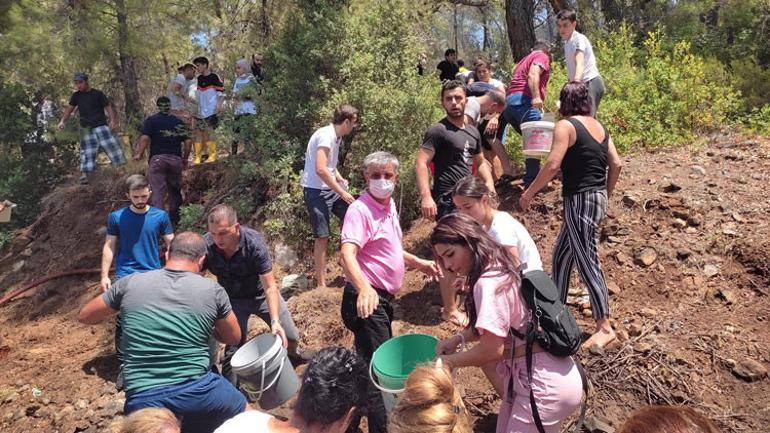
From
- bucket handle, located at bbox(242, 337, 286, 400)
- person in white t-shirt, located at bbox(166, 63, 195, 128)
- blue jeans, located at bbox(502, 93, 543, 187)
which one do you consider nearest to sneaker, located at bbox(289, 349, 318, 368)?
bucket handle, located at bbox(242, 337, 286, 400)

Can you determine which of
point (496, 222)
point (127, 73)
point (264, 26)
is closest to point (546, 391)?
point (496, 222)

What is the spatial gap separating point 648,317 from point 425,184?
6.55ft

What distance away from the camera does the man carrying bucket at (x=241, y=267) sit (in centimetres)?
354

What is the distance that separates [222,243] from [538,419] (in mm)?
2281

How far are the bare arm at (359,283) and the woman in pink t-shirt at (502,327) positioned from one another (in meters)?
0.62

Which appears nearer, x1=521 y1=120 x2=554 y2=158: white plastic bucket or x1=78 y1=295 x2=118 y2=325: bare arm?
x1=78 y1=295 x2=118 y2=325: bare arm

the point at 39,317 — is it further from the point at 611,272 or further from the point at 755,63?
the point at 755,63

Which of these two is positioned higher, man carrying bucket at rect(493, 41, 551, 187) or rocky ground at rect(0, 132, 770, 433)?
man carrying bucket at rect(493, 41, 551, 187)

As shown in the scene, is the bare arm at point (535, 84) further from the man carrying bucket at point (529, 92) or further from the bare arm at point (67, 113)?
the bare arm at point (67, 113)

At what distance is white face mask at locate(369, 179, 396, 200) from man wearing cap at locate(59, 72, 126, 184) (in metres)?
7.33

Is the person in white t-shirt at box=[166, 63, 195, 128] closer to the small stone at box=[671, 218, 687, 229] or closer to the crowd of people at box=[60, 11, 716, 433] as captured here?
the crowd of people at box=[60, 11, 716, 433]

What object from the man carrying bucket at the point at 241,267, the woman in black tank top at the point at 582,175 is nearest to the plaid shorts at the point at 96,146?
the man carrying bucket at the point at 241,267

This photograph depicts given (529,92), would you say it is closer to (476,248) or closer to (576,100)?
(576,100)

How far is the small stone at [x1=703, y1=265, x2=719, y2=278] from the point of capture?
4477 mm
